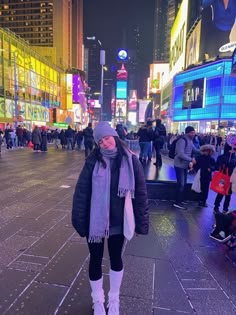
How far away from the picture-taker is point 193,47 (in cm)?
5997

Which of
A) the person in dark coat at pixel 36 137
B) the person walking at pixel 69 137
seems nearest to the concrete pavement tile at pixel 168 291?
the person in dark coat at pixel 36 137

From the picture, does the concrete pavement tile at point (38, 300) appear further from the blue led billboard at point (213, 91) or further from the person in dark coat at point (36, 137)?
the blue led billboard at point (213, 91)

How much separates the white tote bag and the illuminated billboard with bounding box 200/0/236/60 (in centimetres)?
5553

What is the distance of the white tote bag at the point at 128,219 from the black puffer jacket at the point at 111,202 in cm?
6

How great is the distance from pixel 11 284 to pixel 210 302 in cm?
212

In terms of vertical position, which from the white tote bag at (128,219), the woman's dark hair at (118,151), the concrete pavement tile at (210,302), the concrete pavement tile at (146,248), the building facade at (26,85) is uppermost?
the building facade at (26,85)

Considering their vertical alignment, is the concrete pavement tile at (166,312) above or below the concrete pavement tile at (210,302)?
above

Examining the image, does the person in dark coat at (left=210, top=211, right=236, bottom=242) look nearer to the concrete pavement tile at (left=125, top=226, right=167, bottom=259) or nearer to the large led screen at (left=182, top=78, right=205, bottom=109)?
the concrete pavement tile at (left=125, top=226, right=167, bottom=259)

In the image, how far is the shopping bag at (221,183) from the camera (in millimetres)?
5016

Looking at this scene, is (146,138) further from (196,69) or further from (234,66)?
(196,69)

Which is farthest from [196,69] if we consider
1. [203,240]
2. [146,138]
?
[203,240]

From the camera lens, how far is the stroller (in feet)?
13.3

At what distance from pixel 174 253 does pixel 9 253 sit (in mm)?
2293

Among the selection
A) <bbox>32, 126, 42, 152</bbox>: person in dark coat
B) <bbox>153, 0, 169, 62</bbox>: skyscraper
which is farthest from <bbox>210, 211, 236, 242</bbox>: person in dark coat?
<bbox>153, 0, 169, 62</bbox>: skyscraper
